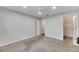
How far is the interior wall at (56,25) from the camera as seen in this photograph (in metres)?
5.17

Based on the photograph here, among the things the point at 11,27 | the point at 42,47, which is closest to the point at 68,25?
the point at 42,47

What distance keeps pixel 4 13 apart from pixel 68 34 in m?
5.99

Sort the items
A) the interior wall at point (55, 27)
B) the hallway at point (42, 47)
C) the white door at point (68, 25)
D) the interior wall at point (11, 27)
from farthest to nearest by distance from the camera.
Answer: the white door at point (68, 25) → the interior wall at point (55, 27) → the interior wall at point (11, 27) → the hallway at point (42, 47)

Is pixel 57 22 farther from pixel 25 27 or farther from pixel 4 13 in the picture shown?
pixel 4 13

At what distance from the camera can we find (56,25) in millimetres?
6012

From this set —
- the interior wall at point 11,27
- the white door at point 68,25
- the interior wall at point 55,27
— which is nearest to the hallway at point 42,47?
the interior wall at point 11,27

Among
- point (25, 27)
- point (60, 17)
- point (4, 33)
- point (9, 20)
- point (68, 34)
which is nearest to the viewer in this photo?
point (4, 33)

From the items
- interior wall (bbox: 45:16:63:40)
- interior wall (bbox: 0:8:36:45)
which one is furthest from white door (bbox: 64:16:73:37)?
interior wall (bbox: 0:8:36:45)

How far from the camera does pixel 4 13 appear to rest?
4.11 meters

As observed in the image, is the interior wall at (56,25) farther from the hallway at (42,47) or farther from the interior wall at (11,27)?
the interior wall at (11,27)

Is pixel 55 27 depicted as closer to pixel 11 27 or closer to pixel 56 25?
pixel 56 25

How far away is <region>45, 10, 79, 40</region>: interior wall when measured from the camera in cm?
517

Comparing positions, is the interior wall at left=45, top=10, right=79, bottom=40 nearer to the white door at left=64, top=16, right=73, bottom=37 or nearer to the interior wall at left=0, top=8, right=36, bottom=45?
the white door at left=64, top=16, right=73, bottom=37
